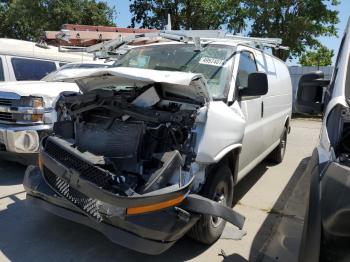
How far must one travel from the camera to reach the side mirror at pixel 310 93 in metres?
3.65

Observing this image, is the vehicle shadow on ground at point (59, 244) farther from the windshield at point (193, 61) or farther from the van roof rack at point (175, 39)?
the van roof rack at point (175, 39)

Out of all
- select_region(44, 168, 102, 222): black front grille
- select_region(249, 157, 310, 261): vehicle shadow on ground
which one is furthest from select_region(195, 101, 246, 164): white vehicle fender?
select_region(249, 157, 310, 261): vehicle shadow on ground

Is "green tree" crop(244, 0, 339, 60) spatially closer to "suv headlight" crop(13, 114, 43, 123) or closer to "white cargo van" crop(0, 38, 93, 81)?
"white cargo van" crop(0, 38, 93, 81)

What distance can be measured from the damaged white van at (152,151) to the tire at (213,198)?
1 cm

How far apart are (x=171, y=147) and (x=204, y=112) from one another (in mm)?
432

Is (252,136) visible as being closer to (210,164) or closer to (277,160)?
(210,164)

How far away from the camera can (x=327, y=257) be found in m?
2.25

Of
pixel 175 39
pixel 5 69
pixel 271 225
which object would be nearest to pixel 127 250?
pixel 271 225

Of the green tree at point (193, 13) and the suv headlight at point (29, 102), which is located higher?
the green tree at point (193, 13)

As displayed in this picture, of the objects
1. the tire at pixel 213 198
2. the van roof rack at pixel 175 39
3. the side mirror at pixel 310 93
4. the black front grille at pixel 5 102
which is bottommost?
the tire at pixel 213 198

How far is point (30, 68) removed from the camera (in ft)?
27.2

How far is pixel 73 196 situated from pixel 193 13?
66.9ft

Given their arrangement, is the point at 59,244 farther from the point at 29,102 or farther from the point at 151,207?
the point at 29,102

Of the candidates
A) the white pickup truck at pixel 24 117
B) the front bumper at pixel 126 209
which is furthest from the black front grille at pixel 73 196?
the white pickup truck at pixel 24 117
